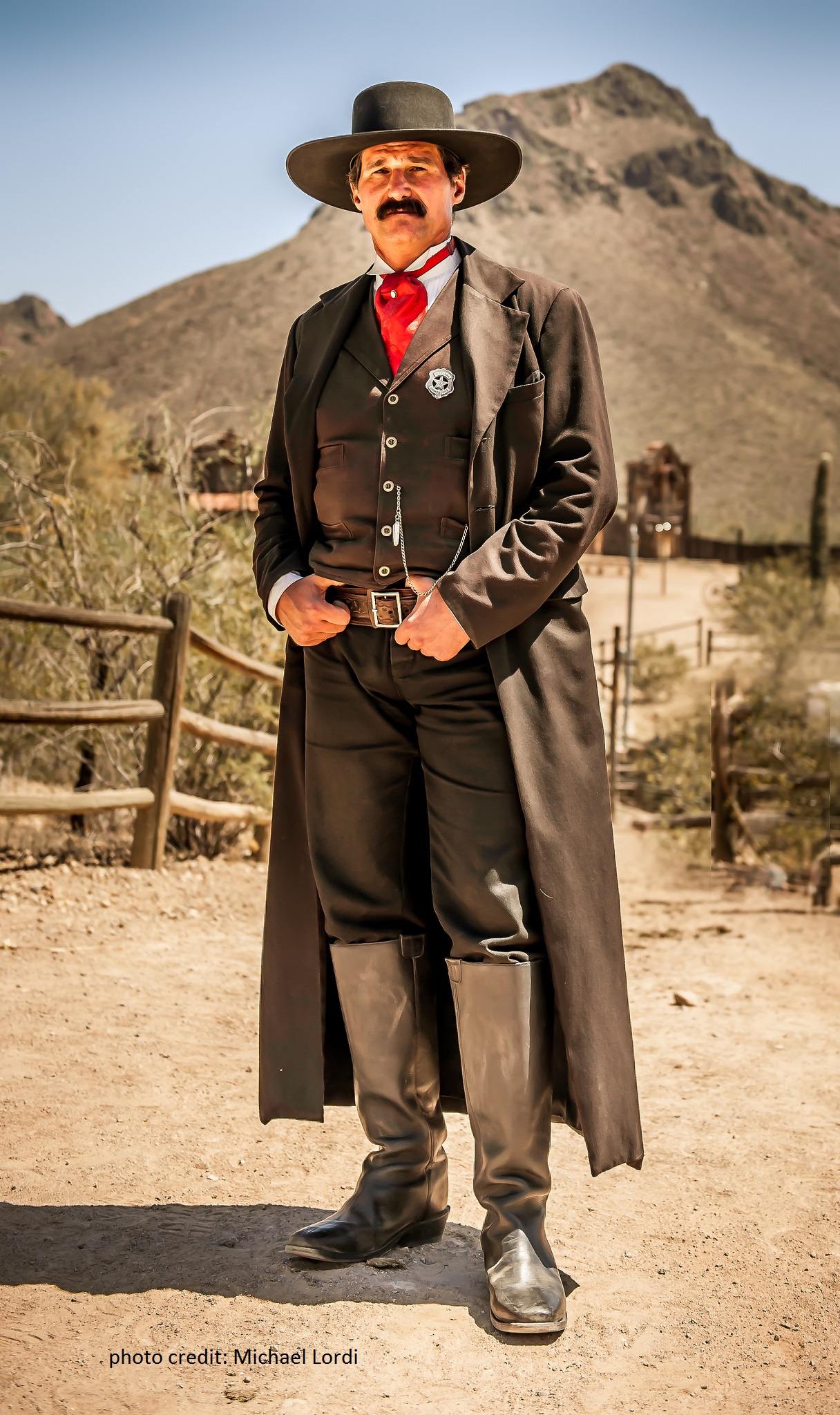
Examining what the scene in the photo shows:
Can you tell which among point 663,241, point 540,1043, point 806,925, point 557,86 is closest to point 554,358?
point 540,1043

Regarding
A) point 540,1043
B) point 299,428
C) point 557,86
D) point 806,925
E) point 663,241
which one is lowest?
point 806,925

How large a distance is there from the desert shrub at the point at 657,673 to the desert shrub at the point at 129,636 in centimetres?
2632

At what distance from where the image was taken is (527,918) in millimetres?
1957

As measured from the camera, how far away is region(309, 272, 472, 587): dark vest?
1962 millimetres

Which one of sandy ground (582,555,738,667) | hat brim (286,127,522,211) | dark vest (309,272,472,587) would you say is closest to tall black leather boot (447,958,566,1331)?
dark vest (309,272,472,587)

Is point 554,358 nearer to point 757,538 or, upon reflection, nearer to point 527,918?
point 527,918

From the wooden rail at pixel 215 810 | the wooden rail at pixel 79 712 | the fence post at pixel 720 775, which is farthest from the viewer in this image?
the fence post at pixel 720 775

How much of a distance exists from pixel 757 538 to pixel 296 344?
187 ft

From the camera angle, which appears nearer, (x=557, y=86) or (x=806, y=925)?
(x=806, y=925)

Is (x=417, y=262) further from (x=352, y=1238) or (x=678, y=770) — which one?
(x=678, y=770)

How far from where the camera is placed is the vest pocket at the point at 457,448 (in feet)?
6.42

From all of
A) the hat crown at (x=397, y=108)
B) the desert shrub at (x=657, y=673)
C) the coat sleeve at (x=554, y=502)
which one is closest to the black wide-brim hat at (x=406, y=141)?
the hat crown at (x=397, y=108)

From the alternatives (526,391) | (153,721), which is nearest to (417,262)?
(526,391)

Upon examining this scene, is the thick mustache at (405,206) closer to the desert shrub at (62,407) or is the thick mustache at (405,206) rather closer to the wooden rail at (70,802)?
the wooden rail at (70,802)
